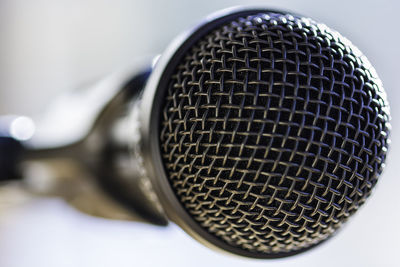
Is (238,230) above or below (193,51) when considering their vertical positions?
below

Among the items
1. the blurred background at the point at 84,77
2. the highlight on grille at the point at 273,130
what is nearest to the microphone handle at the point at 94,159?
the highlight on grille at the point at 273,130

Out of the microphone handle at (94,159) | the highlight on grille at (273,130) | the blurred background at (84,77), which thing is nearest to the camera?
the highlight on grille at (273,130)

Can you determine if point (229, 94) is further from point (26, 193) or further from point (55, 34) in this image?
point (55, 34)

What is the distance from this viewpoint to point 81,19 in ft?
5.22

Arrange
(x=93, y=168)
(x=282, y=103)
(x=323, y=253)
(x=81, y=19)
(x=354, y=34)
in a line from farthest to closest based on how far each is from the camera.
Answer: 1. (x=81, y=19)
2. (x=323, y=253)
3. (x=354, y=34)
4. (x=93, y=168)
5. (x=282, y=103)

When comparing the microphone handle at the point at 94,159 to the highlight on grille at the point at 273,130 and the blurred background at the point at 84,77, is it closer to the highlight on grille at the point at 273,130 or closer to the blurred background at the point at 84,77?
the highlight on grille at the point at 273,130

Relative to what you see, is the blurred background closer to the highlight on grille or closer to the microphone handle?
the microphone handle

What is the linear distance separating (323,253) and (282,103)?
1049 millimetres

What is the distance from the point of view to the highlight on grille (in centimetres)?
41

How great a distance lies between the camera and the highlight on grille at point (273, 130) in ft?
1.35

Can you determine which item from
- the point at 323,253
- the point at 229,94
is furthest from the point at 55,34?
the point at 229,94

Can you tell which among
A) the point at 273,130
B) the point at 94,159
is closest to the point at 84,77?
the point at 94,159

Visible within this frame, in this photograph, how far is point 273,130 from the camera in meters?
0.40

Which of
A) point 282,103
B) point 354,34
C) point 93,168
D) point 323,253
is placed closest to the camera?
point 282,103
